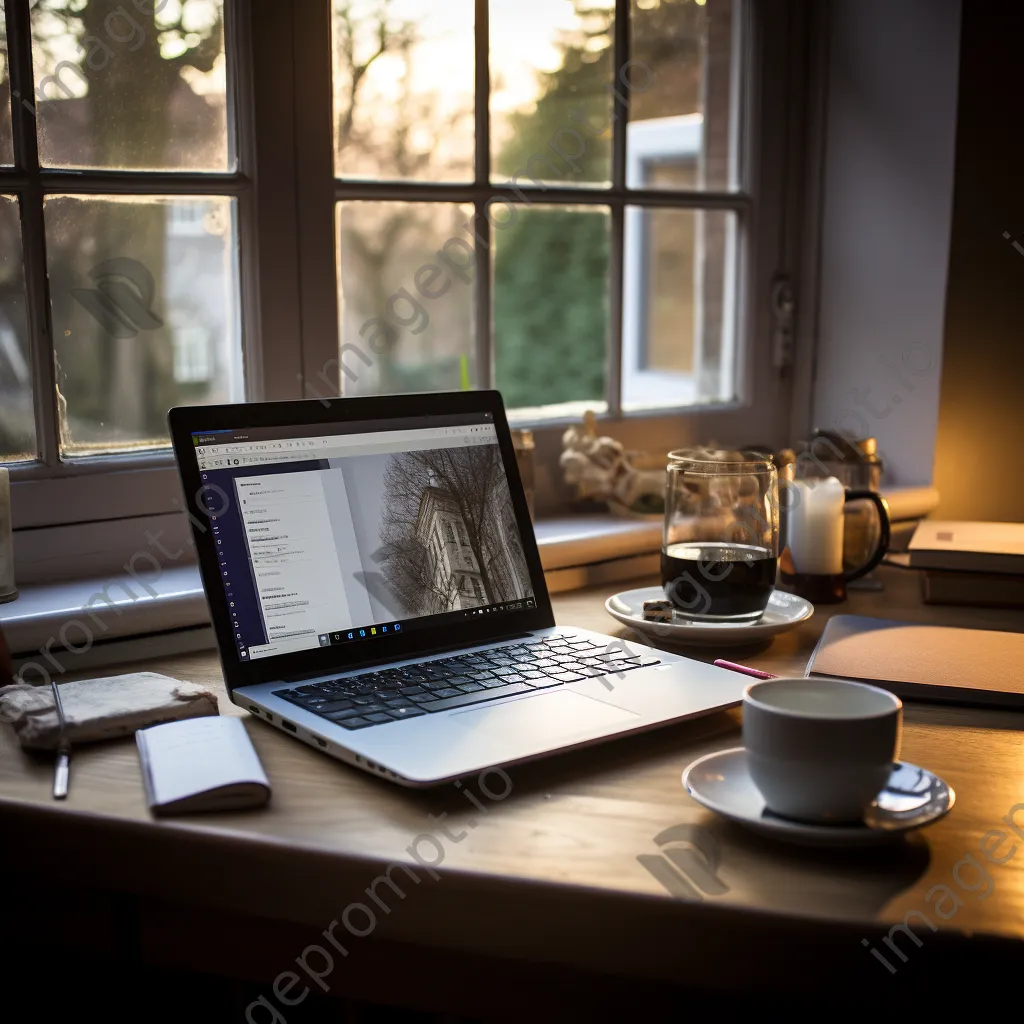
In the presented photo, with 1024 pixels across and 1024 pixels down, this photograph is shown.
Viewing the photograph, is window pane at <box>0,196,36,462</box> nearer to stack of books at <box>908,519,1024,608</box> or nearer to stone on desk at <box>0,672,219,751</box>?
stone on desk at <box>0,672,219,751</box>

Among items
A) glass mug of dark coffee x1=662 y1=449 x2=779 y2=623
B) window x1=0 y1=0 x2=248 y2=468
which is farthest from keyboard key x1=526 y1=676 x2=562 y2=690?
window x1=0 y1=0 x2=248 y2=468

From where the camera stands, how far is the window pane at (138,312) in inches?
47.9

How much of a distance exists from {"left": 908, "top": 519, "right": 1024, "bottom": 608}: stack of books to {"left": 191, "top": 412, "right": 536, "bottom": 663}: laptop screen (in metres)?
0.51

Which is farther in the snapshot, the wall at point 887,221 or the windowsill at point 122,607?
the wall at point 887,221

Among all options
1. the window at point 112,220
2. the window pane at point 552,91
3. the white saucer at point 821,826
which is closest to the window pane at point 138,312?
the window at point 112,220

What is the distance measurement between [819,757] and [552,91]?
1212 mm

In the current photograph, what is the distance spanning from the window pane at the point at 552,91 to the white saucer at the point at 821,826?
0.99 metres

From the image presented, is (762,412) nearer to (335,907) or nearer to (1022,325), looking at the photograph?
(1022,325)

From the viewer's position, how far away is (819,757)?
684mm

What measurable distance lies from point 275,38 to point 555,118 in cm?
49

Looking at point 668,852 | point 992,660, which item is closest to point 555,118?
point 992,660

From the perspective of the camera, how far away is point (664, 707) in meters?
0.88

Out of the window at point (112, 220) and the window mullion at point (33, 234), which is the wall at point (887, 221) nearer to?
the window at point (112, 220)

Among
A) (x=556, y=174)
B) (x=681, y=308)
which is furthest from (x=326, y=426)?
(x=681, y=308)
